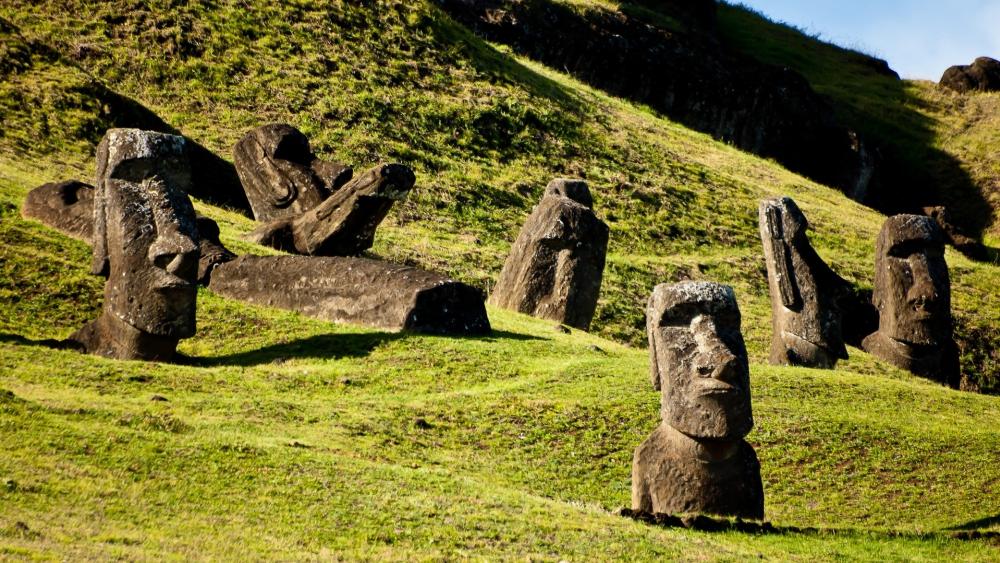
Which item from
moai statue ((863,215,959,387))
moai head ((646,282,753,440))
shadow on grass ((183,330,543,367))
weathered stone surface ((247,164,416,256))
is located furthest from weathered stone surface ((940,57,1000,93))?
moai head ((646,282,753,440))

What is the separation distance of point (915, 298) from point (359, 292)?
36.3 feet

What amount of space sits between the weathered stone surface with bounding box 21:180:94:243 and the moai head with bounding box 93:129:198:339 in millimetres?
4919

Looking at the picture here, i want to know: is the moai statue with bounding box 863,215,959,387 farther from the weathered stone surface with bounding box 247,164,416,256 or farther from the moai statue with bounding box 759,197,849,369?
the weathered stone surface with bounding box 247,164,416,256

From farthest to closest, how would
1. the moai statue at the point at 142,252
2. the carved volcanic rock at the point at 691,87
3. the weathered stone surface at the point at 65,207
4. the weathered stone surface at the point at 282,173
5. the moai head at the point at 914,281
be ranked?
the carved volcanic rock at the point at 691,87, the weathered stone surface at the point at 282,173, the moai head at the point at 914,281, the weathered stone surface at the point at 65,207, the moai statue at the point at 142,252

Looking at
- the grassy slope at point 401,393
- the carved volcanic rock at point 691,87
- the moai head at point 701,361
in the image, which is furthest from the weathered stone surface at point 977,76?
the moai head at point 701,361

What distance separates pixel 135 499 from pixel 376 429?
197 inches

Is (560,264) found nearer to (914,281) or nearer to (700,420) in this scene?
(914,281)

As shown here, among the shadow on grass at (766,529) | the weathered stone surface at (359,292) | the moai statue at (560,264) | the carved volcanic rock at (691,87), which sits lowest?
the shadow on grass at (766,529)

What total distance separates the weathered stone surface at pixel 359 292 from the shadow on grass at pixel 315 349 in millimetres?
436

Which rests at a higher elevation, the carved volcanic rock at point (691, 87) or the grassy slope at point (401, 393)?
the carved volcanic rock at point (691, 87)

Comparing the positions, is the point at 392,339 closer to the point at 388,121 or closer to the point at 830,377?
the point at 830,377

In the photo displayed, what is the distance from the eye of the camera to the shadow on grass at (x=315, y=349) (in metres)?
21.4

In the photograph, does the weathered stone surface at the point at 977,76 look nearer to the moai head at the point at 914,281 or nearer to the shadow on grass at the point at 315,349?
the moai head at the point at 914,281

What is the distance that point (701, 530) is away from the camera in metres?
14.8
